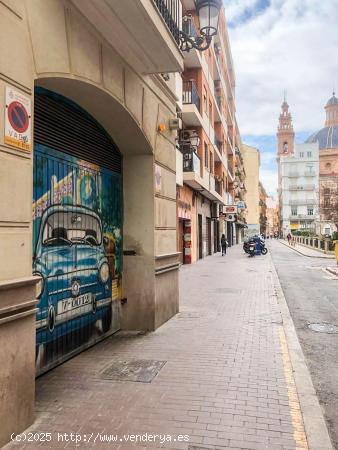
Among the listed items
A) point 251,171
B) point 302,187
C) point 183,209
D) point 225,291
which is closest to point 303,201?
point 302,187

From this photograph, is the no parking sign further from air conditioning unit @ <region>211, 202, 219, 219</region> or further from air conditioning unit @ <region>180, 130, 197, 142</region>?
air conditioning unit @ <region>211, 202, 219, 219</region>

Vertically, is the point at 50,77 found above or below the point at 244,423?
above

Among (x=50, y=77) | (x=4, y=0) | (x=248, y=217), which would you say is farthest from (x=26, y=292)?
(x=248, y=217)

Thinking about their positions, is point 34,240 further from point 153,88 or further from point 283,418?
point 153,88

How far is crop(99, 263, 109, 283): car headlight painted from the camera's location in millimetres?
6840

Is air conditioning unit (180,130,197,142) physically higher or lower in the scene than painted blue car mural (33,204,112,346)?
higher

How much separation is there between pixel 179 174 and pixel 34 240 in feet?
42.8

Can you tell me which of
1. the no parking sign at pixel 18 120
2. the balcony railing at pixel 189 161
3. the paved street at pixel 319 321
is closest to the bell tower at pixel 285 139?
the balcony railing at pixel 189 161

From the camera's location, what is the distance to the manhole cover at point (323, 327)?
8.00 m

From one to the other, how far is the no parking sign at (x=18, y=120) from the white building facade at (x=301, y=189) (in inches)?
4042

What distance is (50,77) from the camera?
4336 mm

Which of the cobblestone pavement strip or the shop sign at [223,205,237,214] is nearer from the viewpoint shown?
the cobblestone pavement strip

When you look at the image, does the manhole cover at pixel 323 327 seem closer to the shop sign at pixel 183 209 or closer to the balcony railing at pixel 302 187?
the shop sign at pixel 183 209

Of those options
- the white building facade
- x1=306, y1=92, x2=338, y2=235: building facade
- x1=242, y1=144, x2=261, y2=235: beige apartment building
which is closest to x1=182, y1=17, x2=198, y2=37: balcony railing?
x1=306, y1=92, x2=338, y2=235: building facade
